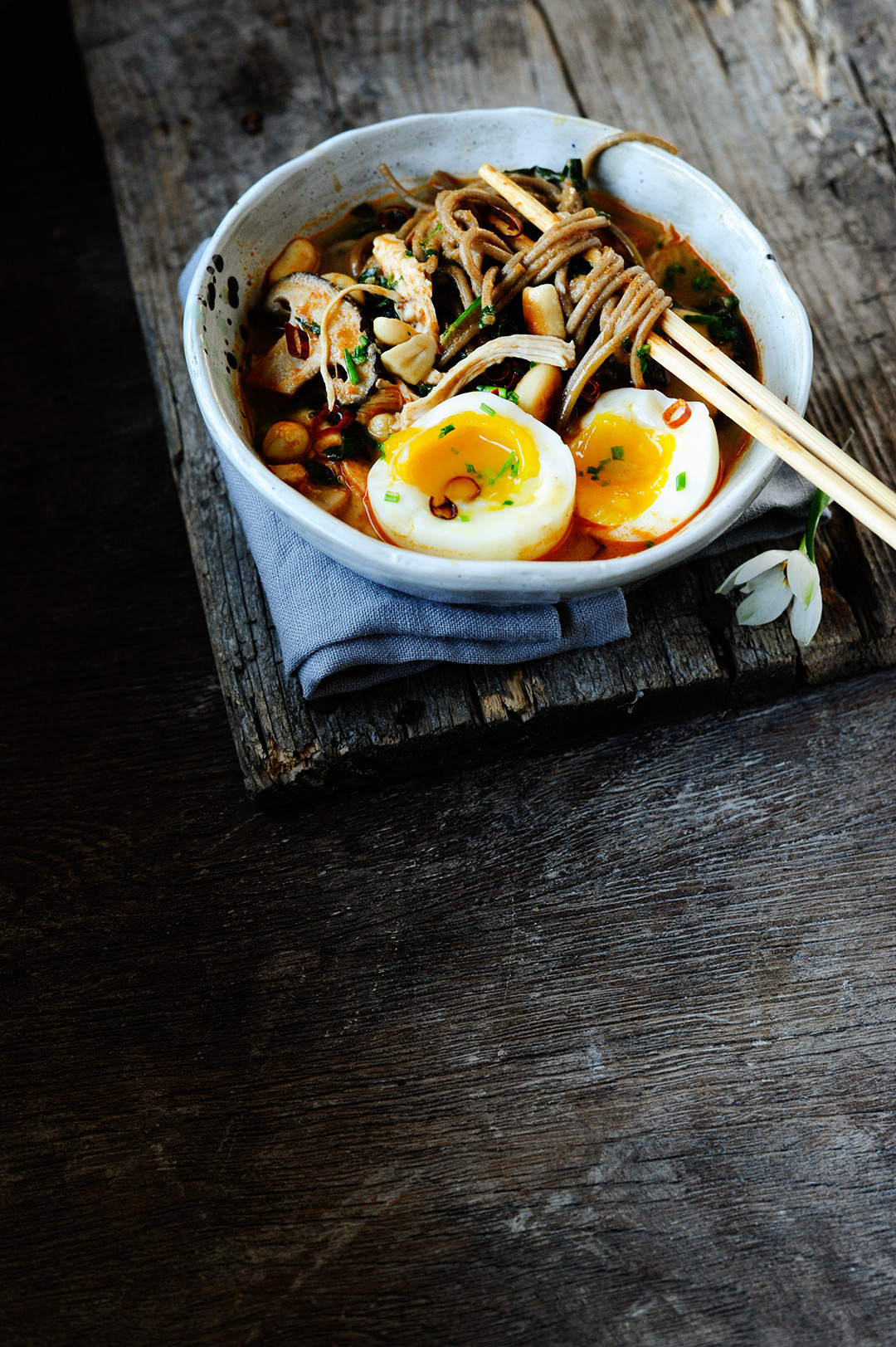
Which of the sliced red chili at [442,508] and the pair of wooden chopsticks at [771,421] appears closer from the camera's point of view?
the pair of wooden chopsticks at [771,421]

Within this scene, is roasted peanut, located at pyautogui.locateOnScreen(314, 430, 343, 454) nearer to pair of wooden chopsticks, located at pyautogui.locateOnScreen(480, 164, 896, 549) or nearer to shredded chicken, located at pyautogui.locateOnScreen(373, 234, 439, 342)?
shredded chicken, located at pyautogui.locateOnScreen(373, 234, 439, 342)

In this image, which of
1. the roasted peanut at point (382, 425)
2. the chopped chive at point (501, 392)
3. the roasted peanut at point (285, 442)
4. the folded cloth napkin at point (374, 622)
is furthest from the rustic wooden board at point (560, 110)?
the chopped chive at point (501, 392)

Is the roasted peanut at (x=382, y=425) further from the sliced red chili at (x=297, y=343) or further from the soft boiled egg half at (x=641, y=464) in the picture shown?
the soft boiled egg half at (x=641, y=464)

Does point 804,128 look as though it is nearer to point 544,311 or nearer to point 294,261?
point 544,311

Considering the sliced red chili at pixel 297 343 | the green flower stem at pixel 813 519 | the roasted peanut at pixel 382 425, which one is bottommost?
the green flower stem at pixel 813 519

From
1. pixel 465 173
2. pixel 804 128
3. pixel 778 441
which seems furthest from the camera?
pixel 804 128

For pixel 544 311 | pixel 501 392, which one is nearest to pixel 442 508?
pixel 501 392
